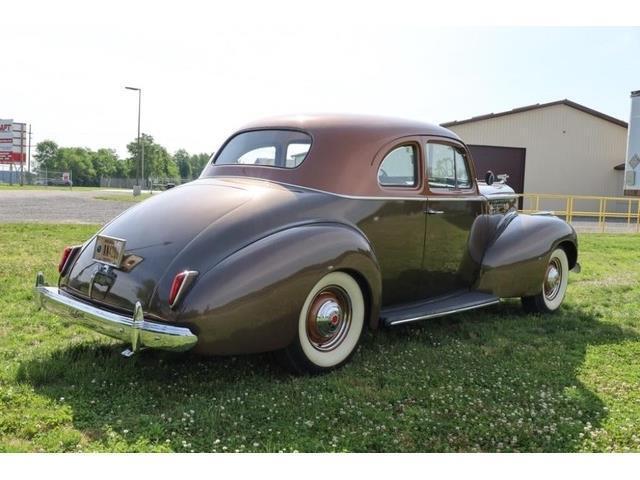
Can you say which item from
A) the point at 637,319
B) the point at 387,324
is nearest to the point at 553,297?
the point at 637,319

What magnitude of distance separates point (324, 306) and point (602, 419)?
1.89 meters

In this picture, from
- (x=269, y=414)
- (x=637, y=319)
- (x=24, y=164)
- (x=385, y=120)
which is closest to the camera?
(x=269, y=414)

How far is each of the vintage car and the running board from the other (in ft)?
0.06

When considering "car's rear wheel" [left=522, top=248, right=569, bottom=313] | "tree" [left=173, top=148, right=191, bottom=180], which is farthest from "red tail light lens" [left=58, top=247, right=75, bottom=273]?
"tree" [left=173, top=148, right=191, bottom=180]

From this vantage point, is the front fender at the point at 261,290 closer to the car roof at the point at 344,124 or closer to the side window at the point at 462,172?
the car roof at the point at 344,124

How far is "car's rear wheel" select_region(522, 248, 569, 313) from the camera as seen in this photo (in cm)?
613

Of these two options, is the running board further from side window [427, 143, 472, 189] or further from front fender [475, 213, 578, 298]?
side window [427, 143, 472, 189]

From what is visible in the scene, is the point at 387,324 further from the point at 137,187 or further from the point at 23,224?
the point at 137,187

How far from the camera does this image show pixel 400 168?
4945 mm

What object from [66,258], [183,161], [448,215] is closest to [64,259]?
[66,258]

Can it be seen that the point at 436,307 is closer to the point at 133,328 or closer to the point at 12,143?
the point at 133,328

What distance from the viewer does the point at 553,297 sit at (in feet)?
20.9

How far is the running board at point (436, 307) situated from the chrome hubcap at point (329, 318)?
0.44m

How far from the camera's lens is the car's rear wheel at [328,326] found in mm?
3938
